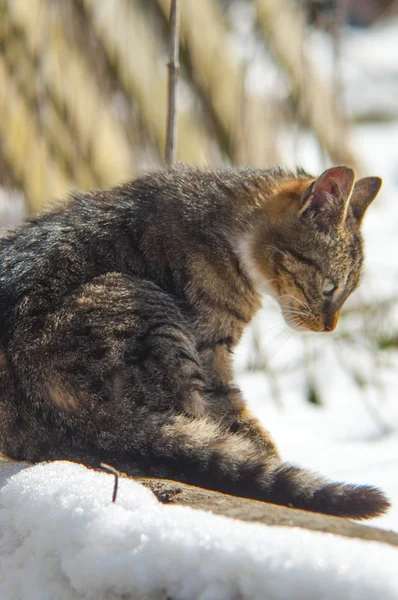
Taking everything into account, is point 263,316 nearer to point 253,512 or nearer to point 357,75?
point 253,512

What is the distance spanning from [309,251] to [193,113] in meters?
2.22

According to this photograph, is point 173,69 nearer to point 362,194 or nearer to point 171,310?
point 362,194

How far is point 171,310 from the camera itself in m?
2.60

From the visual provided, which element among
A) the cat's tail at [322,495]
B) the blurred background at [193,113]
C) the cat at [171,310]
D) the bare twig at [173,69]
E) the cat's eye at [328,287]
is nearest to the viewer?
the cat's tail at [322,495]

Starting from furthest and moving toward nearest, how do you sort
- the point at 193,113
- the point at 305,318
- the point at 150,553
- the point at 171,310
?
the point at 193,113 < the point at 305,318 < the point at 171,310 < the point at 150,553

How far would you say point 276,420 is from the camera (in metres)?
4.16

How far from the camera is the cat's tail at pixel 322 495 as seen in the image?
2.00 metres

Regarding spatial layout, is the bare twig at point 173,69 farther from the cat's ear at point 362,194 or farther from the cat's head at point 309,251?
the cat's ear at point 362,194

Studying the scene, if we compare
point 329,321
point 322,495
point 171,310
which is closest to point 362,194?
point 329,321

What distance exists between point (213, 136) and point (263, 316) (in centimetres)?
123

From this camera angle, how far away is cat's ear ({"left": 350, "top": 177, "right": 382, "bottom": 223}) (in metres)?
3.15

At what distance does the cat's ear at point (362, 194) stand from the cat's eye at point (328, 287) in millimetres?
334

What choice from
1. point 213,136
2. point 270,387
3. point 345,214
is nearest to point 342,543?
point 345,214

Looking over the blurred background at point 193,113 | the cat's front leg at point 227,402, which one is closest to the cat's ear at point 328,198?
the cat's front leg at point 227,402
